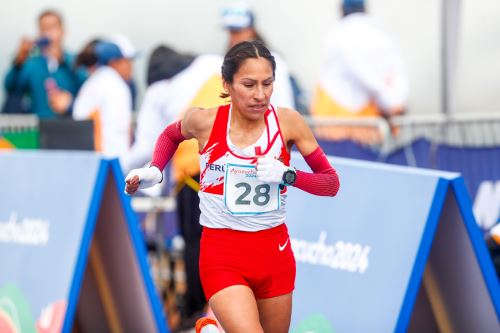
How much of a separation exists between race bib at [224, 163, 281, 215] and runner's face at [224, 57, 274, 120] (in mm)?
235

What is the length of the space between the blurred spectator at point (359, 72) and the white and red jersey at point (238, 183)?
4.36 meters

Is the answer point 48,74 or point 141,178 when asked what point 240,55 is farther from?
point 48,74

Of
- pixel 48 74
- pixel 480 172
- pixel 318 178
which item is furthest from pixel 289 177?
pixel 48 74

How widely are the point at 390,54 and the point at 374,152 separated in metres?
1.03

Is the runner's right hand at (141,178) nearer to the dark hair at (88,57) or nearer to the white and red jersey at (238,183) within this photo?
the white and red jersey at (238,183)

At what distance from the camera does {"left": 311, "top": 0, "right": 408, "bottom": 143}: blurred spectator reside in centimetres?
→ 984

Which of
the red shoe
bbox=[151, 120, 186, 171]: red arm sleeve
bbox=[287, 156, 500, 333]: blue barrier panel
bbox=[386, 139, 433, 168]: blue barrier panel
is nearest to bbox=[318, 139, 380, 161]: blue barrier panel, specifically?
bbox=[386, 139, 433, 168]: blue barrier panel

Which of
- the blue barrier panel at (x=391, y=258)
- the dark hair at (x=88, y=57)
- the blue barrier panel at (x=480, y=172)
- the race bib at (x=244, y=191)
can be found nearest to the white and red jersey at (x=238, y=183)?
the race bib at (x=244, y=191)

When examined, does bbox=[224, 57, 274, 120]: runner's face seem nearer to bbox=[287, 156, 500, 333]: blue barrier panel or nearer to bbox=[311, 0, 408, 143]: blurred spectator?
bbox=[287, 156, 500, 333]: blue barrier panel

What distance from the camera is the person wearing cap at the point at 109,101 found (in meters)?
10.2

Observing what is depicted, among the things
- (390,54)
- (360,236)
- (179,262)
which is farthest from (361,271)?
(179,262)

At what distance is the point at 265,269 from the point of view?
216 inches

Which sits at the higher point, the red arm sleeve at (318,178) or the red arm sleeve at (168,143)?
the red arm sleeve at (168,143)

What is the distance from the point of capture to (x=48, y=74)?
12977 millimetres
